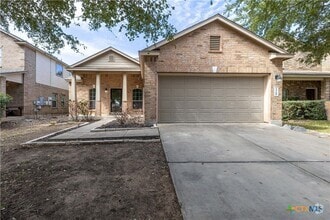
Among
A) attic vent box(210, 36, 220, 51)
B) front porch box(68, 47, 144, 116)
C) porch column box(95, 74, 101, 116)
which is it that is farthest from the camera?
front porch box(68, 47, 144, 116)

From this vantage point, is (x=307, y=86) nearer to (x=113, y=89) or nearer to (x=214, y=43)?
(x=214, y=43)

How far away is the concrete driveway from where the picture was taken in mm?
2969

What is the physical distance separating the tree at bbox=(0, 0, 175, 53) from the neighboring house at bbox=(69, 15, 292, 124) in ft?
18.0

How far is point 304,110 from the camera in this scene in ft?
50.4

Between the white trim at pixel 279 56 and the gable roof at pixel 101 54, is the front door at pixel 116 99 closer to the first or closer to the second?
the gable roof at pixel 101 54

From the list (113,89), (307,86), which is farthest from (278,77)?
(113,89)

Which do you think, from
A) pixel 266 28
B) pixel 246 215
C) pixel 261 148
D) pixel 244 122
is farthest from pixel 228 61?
pixel 246 215

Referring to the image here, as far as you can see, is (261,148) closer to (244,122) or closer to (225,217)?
(225,217)

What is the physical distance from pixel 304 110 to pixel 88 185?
15.8m

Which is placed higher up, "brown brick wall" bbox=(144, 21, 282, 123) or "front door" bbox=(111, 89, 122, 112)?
"brown brick wall" bbox=(144, 21, 282, 123)

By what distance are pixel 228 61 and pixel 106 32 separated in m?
7.22

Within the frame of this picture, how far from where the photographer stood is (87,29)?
532 centimetres

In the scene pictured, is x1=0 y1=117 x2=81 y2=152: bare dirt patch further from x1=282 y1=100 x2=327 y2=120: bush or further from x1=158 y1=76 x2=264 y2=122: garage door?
x1=282 y1=100 x2=327 y2=120: bush

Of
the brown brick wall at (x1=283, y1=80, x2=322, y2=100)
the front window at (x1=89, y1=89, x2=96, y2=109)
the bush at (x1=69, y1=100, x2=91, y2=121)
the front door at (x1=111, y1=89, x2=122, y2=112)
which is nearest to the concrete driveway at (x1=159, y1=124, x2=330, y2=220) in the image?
the bush at (x1=69, y1=100, x2=91, y2=121)
